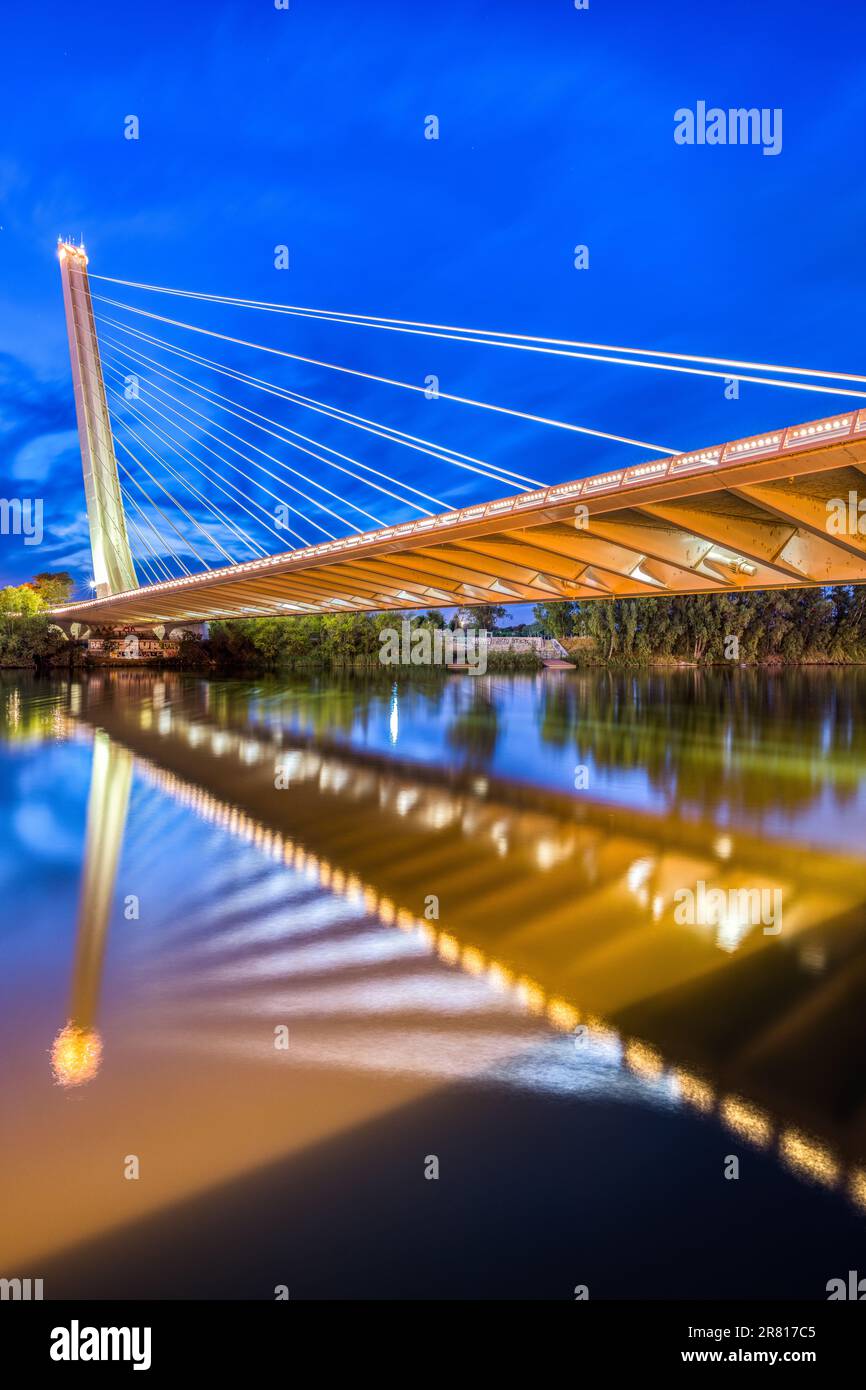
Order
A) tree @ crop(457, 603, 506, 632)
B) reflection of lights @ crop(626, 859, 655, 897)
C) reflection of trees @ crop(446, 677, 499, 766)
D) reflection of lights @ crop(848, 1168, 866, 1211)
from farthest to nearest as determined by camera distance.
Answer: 1. tree @ crop(457, 603, 506, 632)
2. reflection of trees @ crop(446, 677, 499, 766)
3. reflection of lights @ crop(626, 859, 655, 897)
4. reflection of lights @ crop(848, 1168, 866, 1211)

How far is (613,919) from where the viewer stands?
6.98 meters

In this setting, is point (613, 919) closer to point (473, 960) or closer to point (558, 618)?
point (473, 960)

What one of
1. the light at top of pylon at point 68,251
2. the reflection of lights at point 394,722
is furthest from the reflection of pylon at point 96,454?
the reflection of lights at point 394,722

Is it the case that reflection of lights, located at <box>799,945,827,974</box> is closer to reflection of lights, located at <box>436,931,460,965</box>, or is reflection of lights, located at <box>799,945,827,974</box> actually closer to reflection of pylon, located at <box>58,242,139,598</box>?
reflection of lights, located at <box>436,931,460,965</box>

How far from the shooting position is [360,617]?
8775 centimetres

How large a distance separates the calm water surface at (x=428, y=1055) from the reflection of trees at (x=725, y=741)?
228 cm

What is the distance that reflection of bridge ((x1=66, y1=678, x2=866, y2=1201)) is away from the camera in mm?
4348

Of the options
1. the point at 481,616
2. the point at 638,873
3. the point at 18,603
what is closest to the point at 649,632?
the point at 481,616

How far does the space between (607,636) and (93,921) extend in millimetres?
70575

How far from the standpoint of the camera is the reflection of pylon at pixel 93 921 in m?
4.63

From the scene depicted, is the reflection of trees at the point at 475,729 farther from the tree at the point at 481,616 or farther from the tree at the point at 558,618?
the tree at the point at 481,616

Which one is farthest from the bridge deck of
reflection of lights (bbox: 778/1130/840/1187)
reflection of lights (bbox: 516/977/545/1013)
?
reflection of lights (bbox: 778/1130/840/1187)

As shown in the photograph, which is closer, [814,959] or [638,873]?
[814,959]
